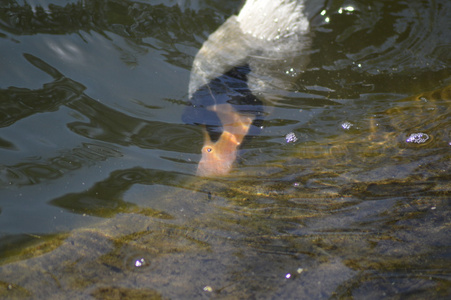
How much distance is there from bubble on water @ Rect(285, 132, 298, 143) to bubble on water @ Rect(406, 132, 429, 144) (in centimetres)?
78

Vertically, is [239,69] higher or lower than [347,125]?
higher

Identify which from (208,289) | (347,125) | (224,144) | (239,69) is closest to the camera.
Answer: (208,289)

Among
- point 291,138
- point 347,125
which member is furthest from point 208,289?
point 347,125

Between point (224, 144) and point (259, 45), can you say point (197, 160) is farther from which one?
point (259, 45)

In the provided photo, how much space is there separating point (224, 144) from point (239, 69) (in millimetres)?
1178

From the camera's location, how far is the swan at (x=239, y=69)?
3.28 m

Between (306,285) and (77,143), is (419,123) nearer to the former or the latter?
(306,285)

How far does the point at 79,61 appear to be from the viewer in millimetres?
3889

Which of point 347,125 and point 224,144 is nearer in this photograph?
point 224,144

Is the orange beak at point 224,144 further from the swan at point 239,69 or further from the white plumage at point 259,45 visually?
the white plumage at point 259,45

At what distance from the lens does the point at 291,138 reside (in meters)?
3.28

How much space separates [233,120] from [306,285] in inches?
68.6

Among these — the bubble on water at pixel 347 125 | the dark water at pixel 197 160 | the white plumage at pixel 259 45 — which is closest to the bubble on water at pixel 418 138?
the dark water at pixel 197 160

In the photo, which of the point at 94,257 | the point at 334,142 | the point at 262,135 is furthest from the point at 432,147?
the point at 94,257
